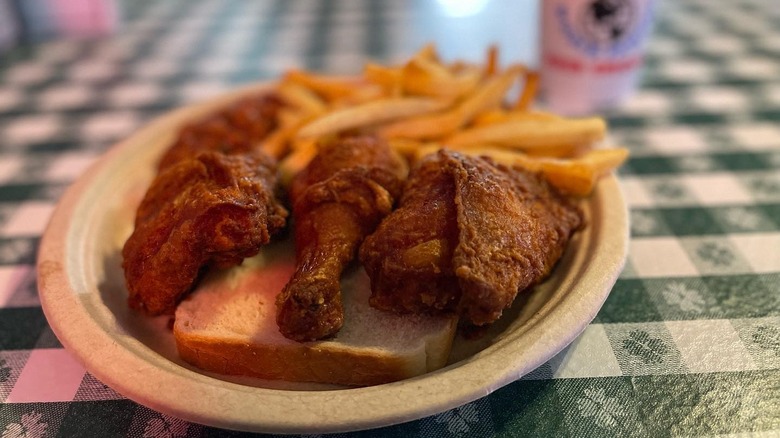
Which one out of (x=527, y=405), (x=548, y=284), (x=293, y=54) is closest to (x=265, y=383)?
(x=527, y=405)

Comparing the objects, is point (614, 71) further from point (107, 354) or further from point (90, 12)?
point (90, 12)

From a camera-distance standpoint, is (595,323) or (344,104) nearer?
(595,323)

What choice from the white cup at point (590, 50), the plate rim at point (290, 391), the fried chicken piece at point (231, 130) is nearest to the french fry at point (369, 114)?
the fried chicken piece at point (231, 130)

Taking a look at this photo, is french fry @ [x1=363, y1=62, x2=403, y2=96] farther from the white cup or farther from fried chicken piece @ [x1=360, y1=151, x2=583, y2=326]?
the white cup

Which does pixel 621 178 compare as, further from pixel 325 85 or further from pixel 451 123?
pixel 325 85

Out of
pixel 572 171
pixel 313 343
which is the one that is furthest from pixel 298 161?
pixel 572 171

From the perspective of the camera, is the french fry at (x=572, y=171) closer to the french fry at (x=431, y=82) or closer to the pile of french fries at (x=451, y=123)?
the pile of french fries at (x=451, y=123)
